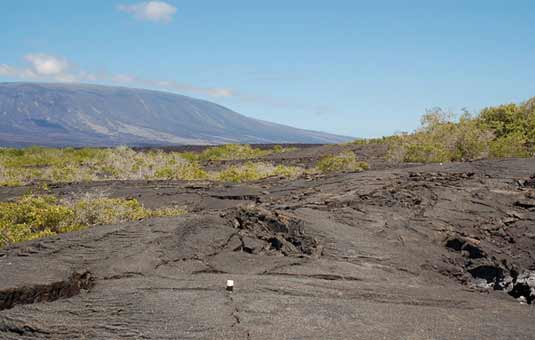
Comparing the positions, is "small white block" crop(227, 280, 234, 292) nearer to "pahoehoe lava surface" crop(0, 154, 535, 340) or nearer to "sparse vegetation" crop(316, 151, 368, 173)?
"pahoehoe lava surface" crop(0, 154, 535, 340)

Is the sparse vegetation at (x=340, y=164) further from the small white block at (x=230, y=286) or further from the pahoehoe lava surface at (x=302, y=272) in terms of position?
the small white block at (x=230, y=286)

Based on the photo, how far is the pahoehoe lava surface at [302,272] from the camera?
5199 mm

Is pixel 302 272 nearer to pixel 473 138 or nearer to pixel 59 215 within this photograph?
pixel 59 215

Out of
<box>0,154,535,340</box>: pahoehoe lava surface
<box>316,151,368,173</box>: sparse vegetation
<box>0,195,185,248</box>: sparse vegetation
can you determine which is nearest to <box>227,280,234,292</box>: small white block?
<box>0,154,535,340</box>: pahoehoe lava surface

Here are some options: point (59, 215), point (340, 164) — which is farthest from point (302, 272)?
point (340, 164)

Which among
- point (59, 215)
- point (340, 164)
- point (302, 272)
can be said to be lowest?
point (59, 215)

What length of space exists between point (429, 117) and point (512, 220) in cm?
1815

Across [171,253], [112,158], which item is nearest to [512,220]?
[171,253]

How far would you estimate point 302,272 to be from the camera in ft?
23.9

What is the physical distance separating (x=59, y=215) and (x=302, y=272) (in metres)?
6.09

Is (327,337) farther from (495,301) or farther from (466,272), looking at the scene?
(466,272)

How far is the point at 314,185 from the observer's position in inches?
562

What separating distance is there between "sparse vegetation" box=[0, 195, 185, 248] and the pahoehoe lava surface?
8.91 ft

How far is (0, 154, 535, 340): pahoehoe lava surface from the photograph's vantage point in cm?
520
